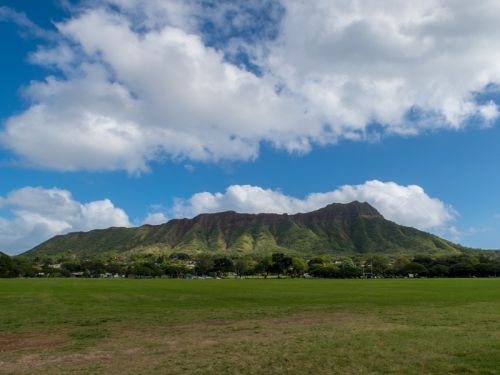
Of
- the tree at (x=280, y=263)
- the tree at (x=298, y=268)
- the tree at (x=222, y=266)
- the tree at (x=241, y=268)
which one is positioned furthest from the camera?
the tree at (x=241, y=268)

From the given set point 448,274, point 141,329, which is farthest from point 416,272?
point 141,329

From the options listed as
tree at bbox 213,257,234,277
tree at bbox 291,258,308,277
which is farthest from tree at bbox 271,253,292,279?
tree at bbox 213,257,234,277

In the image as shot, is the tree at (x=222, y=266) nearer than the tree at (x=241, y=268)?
Yes

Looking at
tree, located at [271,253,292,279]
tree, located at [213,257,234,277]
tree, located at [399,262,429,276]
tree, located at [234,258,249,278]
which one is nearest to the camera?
tree, located at [399,262,429,276]

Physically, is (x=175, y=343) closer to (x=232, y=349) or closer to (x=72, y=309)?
(x=232, y=349)

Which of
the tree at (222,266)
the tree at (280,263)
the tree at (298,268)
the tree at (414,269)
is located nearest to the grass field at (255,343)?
the tree at (280,263)

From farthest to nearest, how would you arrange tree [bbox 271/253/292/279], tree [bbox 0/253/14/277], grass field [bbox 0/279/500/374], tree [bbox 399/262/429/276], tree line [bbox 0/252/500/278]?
tree [bbox 271/253/292/279] < tree [bbox 399/262/429/276] < tree line [bbox 0/252/500/278] < tree [bbox 0/253/14/277] < grass field [bbox 0/279/500/374]

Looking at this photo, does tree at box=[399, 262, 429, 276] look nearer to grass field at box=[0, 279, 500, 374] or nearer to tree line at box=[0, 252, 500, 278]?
tree line at box=[0, 252, 500, 278]

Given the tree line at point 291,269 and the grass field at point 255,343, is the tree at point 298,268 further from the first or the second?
the grass field at point 255,343

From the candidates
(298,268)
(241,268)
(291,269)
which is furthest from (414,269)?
(241,268)

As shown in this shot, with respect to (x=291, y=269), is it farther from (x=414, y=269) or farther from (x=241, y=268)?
(x=414, y=269)

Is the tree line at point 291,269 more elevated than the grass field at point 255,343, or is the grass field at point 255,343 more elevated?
the tree line at point 291,269

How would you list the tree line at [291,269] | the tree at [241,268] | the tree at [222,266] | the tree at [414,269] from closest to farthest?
the tree line at [291,269] < the tree at [414,269] < the tree at [222,266] < the tree at [241,268]

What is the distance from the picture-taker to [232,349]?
53.3 ft
